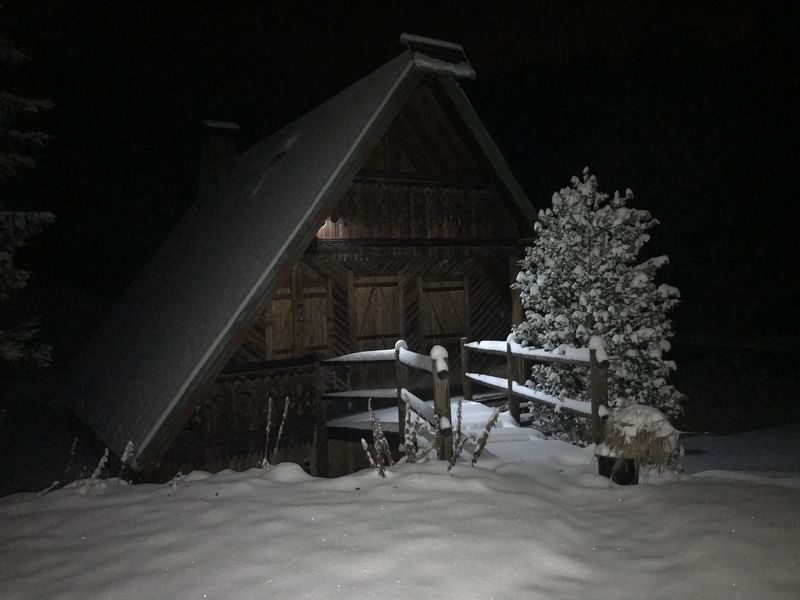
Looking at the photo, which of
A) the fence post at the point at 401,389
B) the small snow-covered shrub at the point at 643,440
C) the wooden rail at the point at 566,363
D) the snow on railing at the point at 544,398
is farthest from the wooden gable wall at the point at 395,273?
the small snow-covered shrub at the point at 643,440

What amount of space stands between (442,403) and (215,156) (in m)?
14.3

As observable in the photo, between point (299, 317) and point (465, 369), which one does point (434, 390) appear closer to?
point (465, 369)

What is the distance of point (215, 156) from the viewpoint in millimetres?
18109

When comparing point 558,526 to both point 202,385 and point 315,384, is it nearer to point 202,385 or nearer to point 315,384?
point 202,385

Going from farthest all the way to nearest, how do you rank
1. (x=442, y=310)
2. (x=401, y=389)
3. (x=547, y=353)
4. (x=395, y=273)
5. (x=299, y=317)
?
(x=442, y=310)
(x=395, y=273)
(x=299, y=317)
(x=401, y=389)
(x=547, y=353)

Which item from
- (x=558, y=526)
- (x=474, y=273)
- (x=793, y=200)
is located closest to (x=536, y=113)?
(x=793, y=200)

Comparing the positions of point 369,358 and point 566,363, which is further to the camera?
point 369,358

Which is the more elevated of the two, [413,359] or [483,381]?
[413,359]

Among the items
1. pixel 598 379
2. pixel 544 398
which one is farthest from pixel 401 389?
pixel 598 379

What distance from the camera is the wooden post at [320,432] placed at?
10742 mm

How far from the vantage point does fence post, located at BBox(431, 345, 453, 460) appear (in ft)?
20.6

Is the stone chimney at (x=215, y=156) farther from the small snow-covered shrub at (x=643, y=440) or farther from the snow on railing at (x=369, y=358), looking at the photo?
the small snow-covered shrub at (x=643, y=440)

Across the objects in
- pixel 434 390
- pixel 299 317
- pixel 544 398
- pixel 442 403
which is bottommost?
pixel 544 398

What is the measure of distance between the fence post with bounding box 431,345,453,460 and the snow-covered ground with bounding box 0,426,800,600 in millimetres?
919
